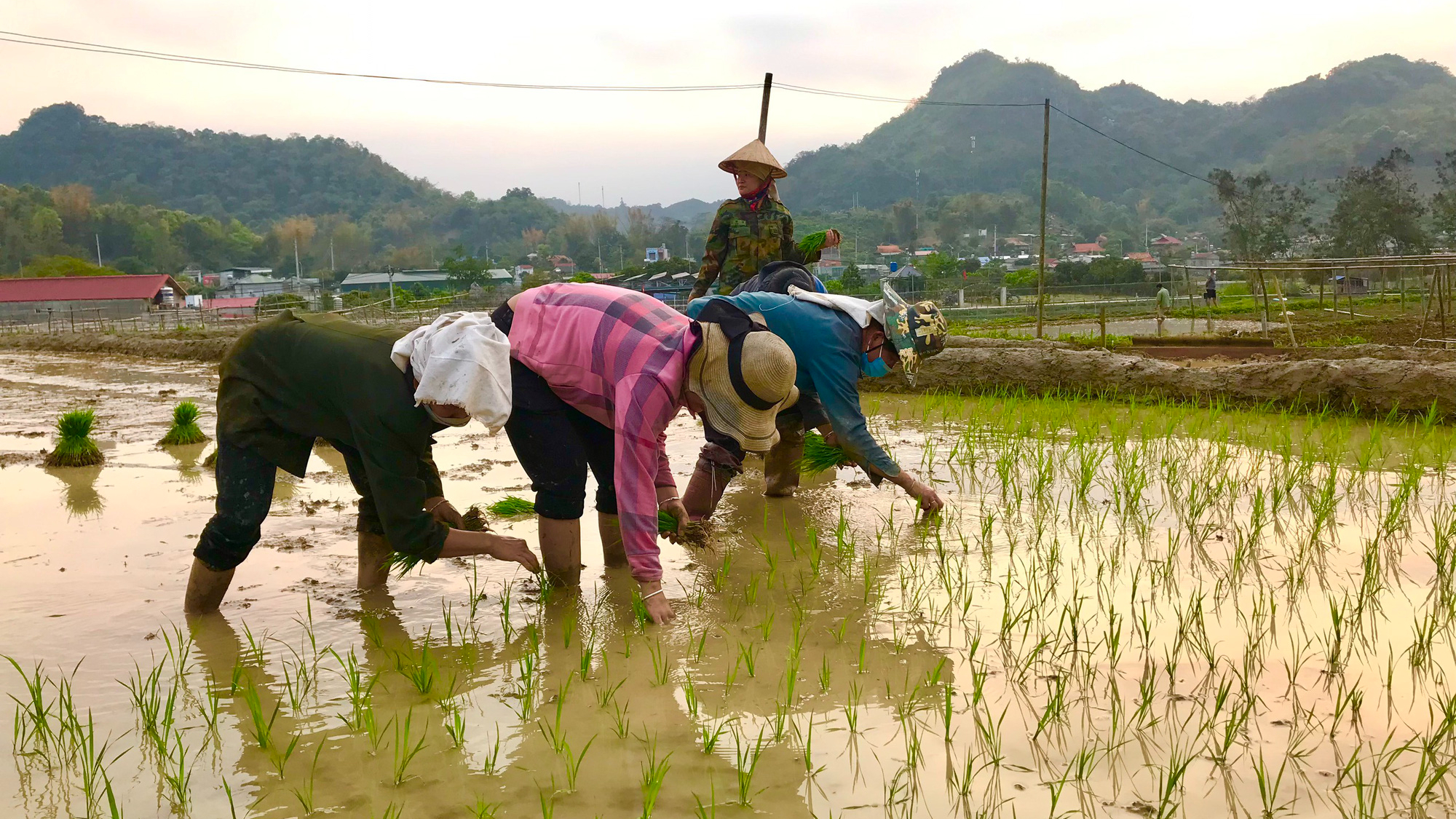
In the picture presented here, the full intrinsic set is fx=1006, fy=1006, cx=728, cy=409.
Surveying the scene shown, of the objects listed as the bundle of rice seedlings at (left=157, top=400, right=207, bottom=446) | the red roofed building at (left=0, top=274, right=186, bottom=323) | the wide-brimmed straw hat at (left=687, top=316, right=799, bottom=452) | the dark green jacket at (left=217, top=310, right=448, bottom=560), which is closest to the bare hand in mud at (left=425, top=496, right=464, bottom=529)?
the dark green jacket at (left=217, top=310, right=448, bottom=560)

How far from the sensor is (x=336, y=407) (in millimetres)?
3020

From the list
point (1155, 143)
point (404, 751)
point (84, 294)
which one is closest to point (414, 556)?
point (404, 751)

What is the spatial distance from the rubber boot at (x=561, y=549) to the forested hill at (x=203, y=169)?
96.0 metres

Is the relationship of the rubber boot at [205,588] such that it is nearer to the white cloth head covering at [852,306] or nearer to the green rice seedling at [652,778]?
the green rice seedling at [652,778]

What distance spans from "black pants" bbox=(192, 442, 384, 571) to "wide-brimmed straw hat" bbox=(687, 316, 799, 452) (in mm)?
1229

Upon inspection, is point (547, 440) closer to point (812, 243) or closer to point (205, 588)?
point (205, 588)

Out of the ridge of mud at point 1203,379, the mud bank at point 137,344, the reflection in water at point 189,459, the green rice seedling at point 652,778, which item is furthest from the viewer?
the mud bank at point 137,344

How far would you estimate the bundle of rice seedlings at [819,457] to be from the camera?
4715mm

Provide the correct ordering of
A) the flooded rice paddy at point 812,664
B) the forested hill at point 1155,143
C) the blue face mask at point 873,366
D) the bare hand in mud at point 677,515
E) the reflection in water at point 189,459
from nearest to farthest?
the flooded rice paddy at point 812,664 < the bare hand in mud at point 677,515 < the blue face mask at point 873,366 < the reflection in water at point 189,459 < the forested hill at point 1155,143

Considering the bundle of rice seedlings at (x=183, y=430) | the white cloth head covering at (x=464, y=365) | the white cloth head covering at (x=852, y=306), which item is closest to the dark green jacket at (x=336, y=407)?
the white cloth head covering at (x=464, y=365)

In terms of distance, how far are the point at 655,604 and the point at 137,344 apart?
1770 centimetres

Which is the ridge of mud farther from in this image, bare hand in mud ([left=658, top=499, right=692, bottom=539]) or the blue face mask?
bare hand in mud ([left=658, top=499, right=692, bottom=539])

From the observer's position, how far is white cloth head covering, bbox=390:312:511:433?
2682 mm

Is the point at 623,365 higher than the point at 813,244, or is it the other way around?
the point at 813,244
